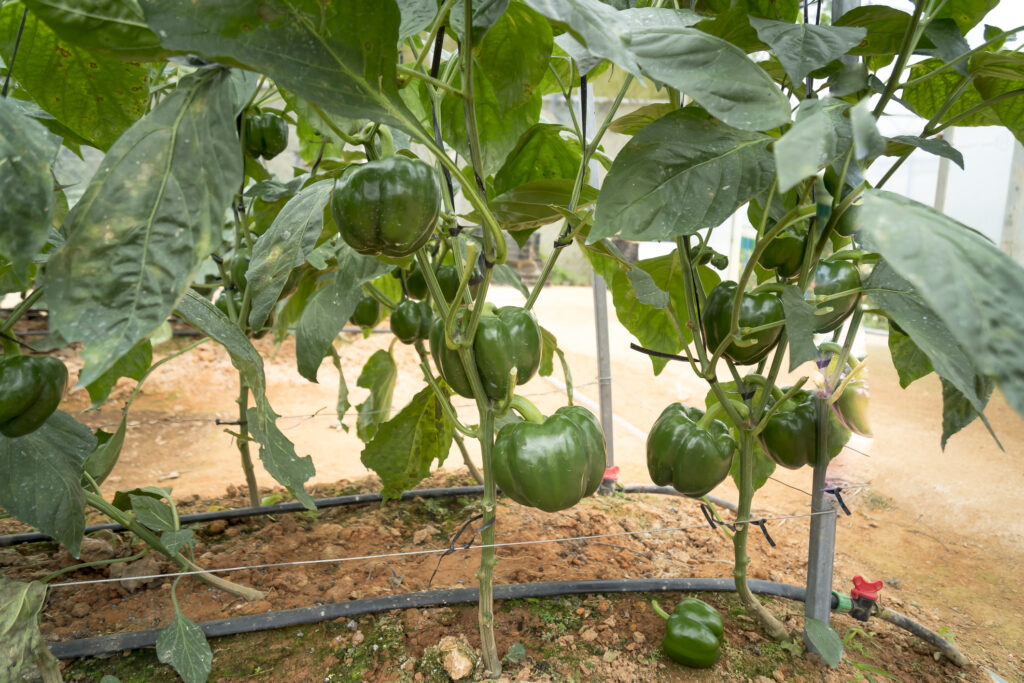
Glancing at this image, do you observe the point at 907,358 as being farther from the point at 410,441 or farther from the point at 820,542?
the point at 410,441

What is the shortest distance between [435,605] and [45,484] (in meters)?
0.59

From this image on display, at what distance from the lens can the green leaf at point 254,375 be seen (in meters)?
0.64

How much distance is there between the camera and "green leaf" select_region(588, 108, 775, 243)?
628 mm

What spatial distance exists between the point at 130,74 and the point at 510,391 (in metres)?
0.58

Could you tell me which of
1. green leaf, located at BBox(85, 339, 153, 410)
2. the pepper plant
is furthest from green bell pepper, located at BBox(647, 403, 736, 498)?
green leaf, located at BBox(85, 339, 153, 410)

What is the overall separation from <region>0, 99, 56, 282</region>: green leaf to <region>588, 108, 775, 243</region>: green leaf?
0.45 metres

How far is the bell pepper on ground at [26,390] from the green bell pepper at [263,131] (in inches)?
30.9

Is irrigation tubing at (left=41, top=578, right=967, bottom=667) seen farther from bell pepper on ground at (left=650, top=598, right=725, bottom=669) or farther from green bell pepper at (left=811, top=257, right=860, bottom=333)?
green bell pepper at (left=811, top=257, right=860, bottom=333)

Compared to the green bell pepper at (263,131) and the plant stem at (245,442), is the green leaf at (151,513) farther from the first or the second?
the green bell pepper at (263,131)

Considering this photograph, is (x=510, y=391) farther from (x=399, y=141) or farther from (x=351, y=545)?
(x=351, y=545)

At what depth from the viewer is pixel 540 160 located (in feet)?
3.05

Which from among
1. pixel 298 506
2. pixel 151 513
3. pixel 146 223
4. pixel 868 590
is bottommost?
pixel 298 506

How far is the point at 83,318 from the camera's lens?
16.2 inches

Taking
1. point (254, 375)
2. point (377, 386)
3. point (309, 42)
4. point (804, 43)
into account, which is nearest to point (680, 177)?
point (804, 43)
